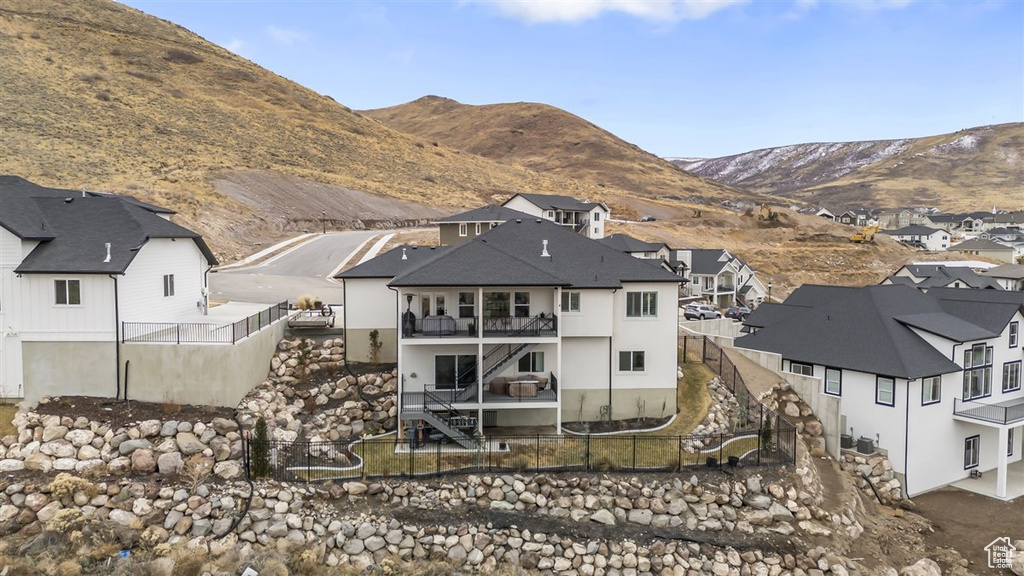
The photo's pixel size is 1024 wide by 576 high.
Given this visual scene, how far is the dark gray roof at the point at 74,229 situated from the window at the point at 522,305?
14.0 m

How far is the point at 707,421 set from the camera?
25078mm

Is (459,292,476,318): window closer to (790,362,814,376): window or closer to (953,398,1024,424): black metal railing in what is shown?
(790,362,814,376): window

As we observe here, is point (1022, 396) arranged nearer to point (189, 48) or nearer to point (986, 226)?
point (986, 226)

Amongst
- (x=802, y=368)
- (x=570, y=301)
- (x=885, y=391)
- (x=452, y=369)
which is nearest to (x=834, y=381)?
(x=802, y=368)

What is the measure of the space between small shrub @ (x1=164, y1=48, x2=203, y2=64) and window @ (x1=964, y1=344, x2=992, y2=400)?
456ft

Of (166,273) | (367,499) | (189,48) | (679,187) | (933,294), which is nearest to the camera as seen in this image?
(367,499)

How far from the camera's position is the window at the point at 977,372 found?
28469 mm

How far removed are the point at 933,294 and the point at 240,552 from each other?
36243mm

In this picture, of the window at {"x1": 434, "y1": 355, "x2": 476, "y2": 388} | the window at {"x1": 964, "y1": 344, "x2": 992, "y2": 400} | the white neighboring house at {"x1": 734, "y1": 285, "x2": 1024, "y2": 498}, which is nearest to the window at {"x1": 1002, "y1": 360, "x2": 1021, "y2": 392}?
the white neighboring house at {"x1": 734, "y1": 285, "x2": 1024, "y2": 498}

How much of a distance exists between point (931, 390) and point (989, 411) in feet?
11.6

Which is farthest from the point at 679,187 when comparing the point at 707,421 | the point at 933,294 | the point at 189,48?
the point at 707,421

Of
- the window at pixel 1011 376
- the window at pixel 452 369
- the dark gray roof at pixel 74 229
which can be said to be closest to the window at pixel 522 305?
the window at pixel 452 369

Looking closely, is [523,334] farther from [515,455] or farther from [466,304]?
[515,455]

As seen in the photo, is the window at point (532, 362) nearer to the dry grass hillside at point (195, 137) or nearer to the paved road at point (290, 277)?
the paved road at point (290, 277)
